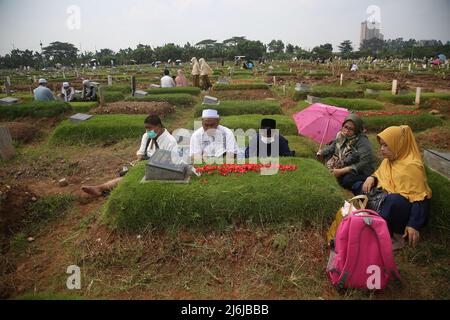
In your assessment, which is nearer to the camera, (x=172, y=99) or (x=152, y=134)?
(x=152, y=134)

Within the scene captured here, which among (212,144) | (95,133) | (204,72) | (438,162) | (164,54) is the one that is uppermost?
(164,54)

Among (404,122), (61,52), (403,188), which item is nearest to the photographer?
(403,188)

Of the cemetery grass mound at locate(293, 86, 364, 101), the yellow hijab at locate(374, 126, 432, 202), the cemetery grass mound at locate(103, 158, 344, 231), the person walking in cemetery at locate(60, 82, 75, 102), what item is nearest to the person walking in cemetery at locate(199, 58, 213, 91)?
the cemetery grass mound at locate(293, 86, 364, 101)

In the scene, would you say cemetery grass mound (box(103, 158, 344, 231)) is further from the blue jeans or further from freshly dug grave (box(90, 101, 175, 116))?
freshly dug grave (box(90, 101, 175, 116))

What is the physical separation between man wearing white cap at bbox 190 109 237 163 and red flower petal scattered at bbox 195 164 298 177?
0.44 metres

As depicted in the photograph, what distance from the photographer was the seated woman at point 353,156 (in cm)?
527

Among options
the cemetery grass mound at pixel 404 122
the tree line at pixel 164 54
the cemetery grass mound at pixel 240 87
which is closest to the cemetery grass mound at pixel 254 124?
the cemetery grass mound at pixel 404 122

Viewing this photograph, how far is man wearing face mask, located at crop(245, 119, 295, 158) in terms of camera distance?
546 cm

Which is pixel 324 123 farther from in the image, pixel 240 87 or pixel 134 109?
pixel 240 87

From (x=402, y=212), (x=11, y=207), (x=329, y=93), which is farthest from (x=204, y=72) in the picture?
(x=402, y=212)

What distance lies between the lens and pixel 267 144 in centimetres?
568

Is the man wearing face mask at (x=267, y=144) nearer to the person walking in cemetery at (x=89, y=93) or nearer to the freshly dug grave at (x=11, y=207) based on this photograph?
the freshly dug grave at (x=11, y=207)

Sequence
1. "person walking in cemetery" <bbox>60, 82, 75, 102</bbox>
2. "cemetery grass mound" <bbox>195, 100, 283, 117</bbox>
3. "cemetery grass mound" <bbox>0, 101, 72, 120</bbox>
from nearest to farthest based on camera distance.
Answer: "cemetery grass mound" <bbox>0, 101, 72, 120</bbox>, "cemetery grass mound" <bbox>195, 100, 283, 117</bbox>, "person walking in cemetery" <bbox>60, 82, 75, 102</bbox>

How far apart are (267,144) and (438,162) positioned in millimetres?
2890
